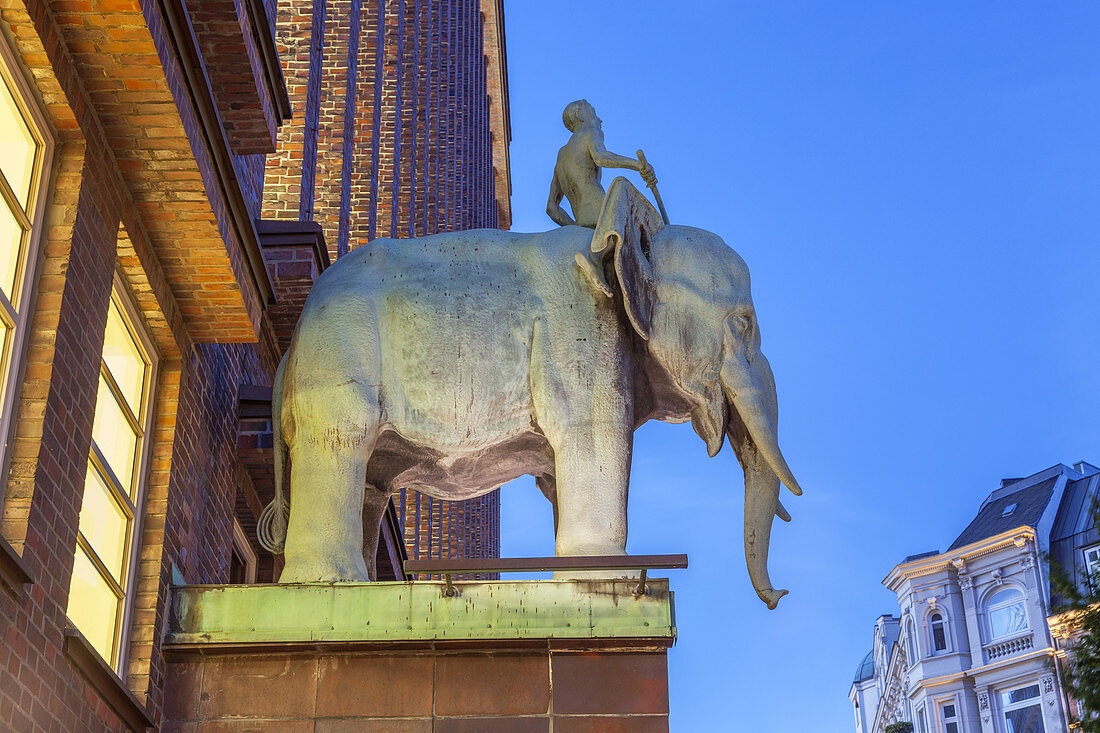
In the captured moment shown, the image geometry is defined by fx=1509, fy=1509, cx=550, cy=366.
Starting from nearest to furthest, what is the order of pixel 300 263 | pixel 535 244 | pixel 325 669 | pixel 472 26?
pixel 325 669 → pixel 535 244 → pixel 300 263 → pixel 472 26

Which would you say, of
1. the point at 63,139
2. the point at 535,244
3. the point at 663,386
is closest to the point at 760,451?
the point at 663,386

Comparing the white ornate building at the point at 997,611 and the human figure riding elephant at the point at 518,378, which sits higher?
the white ornate building at the point at 997,611

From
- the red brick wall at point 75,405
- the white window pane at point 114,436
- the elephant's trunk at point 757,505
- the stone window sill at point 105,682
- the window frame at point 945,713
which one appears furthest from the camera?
the window frame at point 945,713

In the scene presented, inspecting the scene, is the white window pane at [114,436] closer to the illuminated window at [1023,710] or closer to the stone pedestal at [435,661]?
the stone pedestal at [435,661]

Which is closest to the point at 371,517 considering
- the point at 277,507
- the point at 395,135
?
the point at 277,507

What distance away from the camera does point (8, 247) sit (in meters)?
6.69

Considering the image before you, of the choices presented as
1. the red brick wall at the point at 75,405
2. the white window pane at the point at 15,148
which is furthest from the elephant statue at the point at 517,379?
the white window pane at the point at 15,148

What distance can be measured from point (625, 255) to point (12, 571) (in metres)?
4.24

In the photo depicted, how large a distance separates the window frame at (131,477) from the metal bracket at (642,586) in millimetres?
2696

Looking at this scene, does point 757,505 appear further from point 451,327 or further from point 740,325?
point 451,327

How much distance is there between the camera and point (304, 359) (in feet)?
29.2

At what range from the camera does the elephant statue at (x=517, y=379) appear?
8609 millimetres

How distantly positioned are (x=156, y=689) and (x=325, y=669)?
3.00 ft

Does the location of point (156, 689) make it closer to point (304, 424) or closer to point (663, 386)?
point (304, 424)
